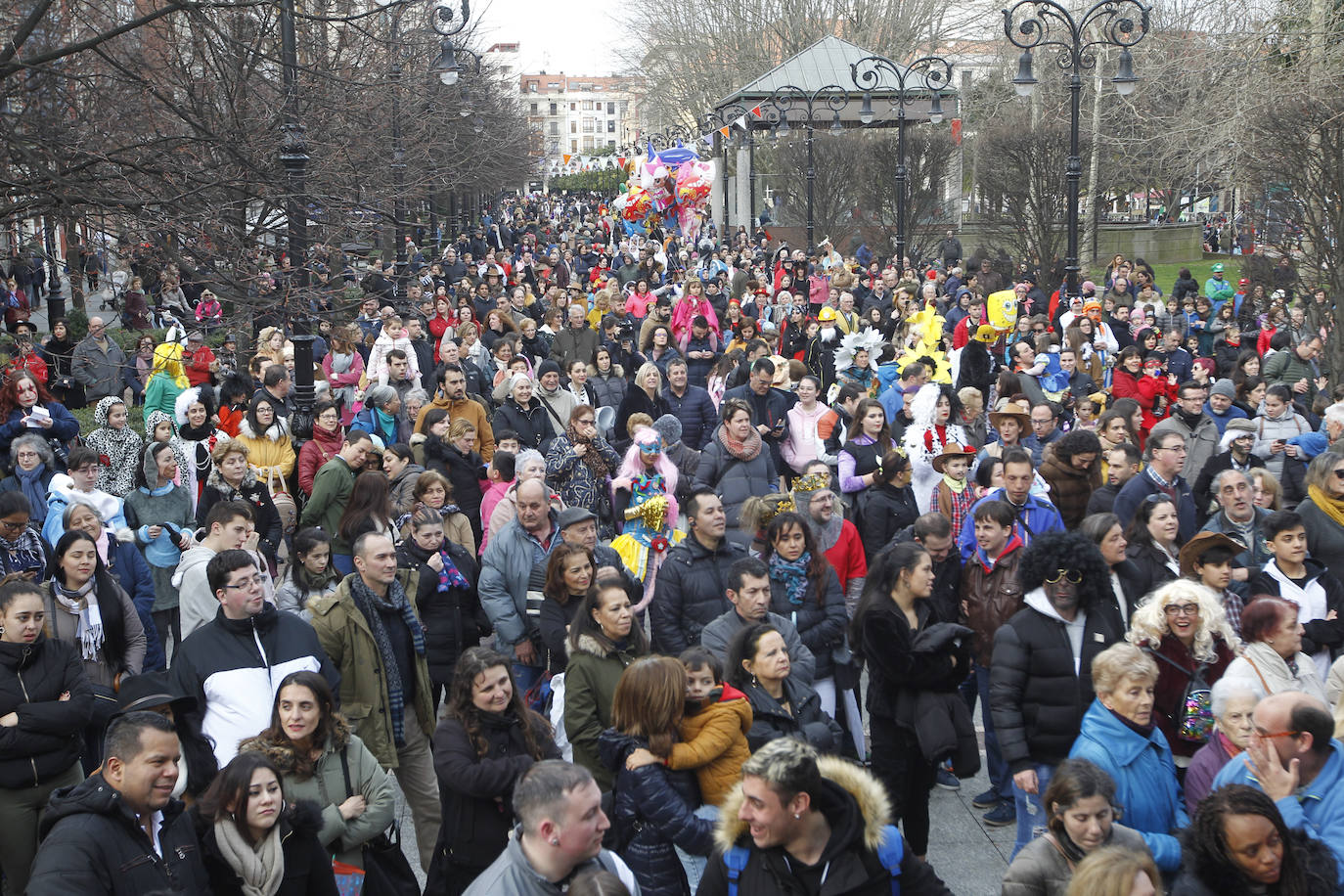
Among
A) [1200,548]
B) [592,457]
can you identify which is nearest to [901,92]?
[592,457]

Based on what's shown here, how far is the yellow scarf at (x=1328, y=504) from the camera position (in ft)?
23.6

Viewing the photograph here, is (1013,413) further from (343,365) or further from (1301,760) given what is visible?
(343,365)

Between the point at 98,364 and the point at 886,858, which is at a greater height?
the point at 98,364

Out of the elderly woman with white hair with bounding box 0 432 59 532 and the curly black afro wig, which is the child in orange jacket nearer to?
the curly black afro wig

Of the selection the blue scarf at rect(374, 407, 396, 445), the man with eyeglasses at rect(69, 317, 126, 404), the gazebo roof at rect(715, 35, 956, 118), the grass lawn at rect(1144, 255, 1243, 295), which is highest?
the gazebo roof at rect(715, 35, 956, 118)

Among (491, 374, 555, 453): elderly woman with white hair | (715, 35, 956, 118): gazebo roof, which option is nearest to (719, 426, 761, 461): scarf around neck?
(491, 374, 555, 453): elderly woman with white hair

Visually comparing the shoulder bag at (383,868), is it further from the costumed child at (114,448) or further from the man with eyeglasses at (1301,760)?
the costumed child at (114,448)

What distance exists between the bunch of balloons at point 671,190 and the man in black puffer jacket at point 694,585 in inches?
1158

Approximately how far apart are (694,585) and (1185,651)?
2.32 m

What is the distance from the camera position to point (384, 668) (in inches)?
240

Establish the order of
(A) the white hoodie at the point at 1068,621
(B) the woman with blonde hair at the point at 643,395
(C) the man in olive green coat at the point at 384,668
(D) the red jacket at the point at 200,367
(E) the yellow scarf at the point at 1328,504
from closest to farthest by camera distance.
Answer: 1. (A) the white hoodie at the point at 1068,621
2. (C) the man in olive green coat at the point at 384,668
3. (E) the yellow scarf at the point at 1328,504
4. (B) the woman with blonde hair at the point at 643,395
5. (D) the red jacket at the point at 200,367

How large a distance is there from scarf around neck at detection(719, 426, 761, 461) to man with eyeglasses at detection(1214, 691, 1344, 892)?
15.3 ft

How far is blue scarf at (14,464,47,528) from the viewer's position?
9.12m

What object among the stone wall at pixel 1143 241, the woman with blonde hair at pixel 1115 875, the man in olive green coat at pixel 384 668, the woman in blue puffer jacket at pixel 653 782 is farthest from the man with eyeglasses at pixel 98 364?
the stone wall at pixel 1143 241
